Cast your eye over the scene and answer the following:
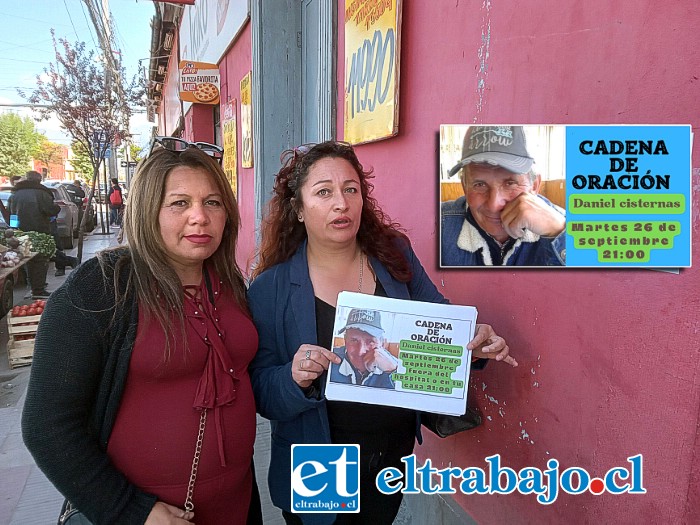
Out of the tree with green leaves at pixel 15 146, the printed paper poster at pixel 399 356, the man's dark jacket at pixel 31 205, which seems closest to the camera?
the printed paper poster at pixel 399 356

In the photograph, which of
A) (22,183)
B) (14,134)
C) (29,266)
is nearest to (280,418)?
(29,266)

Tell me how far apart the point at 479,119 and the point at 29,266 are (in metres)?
8.07

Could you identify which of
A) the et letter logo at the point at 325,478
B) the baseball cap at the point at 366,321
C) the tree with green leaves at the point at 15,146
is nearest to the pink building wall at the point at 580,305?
the baseball cap at the point at 366,321

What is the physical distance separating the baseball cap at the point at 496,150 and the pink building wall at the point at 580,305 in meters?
0.26

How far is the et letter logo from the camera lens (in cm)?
177

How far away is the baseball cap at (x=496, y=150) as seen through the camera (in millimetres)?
1388

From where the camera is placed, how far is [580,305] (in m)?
1.70

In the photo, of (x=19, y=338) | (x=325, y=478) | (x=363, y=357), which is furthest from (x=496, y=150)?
(x=19, y=338)

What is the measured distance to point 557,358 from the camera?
1.82 meters

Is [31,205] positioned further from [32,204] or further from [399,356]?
[399,356]

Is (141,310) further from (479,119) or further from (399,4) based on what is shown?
(399,4)

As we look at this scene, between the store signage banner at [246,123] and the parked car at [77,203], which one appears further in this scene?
the parked car at [77,203]

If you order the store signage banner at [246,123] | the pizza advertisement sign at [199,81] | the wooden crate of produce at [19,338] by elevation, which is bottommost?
the wooden crate of produce at [19,338]

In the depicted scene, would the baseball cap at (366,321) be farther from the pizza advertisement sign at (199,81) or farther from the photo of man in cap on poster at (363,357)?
the pizza advertisement sign at (199,81)
